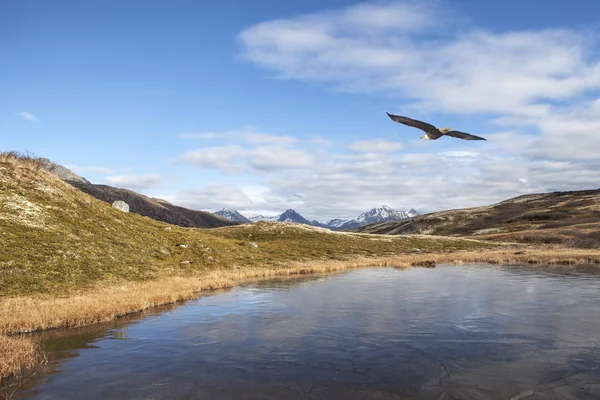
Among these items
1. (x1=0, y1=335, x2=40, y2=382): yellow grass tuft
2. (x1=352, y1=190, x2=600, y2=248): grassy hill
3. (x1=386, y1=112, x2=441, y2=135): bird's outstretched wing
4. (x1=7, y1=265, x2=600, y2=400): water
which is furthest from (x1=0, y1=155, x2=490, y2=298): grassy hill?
(x1=352, y1=190, x2=600, y2=248): grassy hill

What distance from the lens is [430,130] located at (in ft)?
59.8

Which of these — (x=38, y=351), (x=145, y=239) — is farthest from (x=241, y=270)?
(x=38, y=351)

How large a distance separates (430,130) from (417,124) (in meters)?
0.77

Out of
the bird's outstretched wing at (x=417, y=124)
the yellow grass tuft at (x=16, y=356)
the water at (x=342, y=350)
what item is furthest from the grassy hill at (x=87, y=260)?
the bird's outstretched wing at (x=417, y=124)

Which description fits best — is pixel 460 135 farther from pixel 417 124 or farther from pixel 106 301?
pixel 106 301

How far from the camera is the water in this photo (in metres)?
15.3

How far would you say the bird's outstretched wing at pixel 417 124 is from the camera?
17297mm

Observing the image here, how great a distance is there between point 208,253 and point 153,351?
127 feet

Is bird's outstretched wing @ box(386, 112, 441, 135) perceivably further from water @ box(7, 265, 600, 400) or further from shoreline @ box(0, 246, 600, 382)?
shoreline @ box(0, 246, 600, 382)

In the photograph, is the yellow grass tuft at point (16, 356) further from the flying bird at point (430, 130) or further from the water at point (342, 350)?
the flying bird at point (430, 130)

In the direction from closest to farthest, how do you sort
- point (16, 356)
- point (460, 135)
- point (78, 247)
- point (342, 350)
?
1. point (16, 356)
2. point (460, 135)
3. point (342, 350)
4. point (78, 247)

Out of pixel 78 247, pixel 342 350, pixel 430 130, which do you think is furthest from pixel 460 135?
pixel 78 247

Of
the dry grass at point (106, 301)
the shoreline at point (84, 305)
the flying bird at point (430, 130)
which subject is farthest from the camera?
the dry grass at point (106, 301)

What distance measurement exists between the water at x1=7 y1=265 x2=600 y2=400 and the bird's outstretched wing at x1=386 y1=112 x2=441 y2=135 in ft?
33.9
